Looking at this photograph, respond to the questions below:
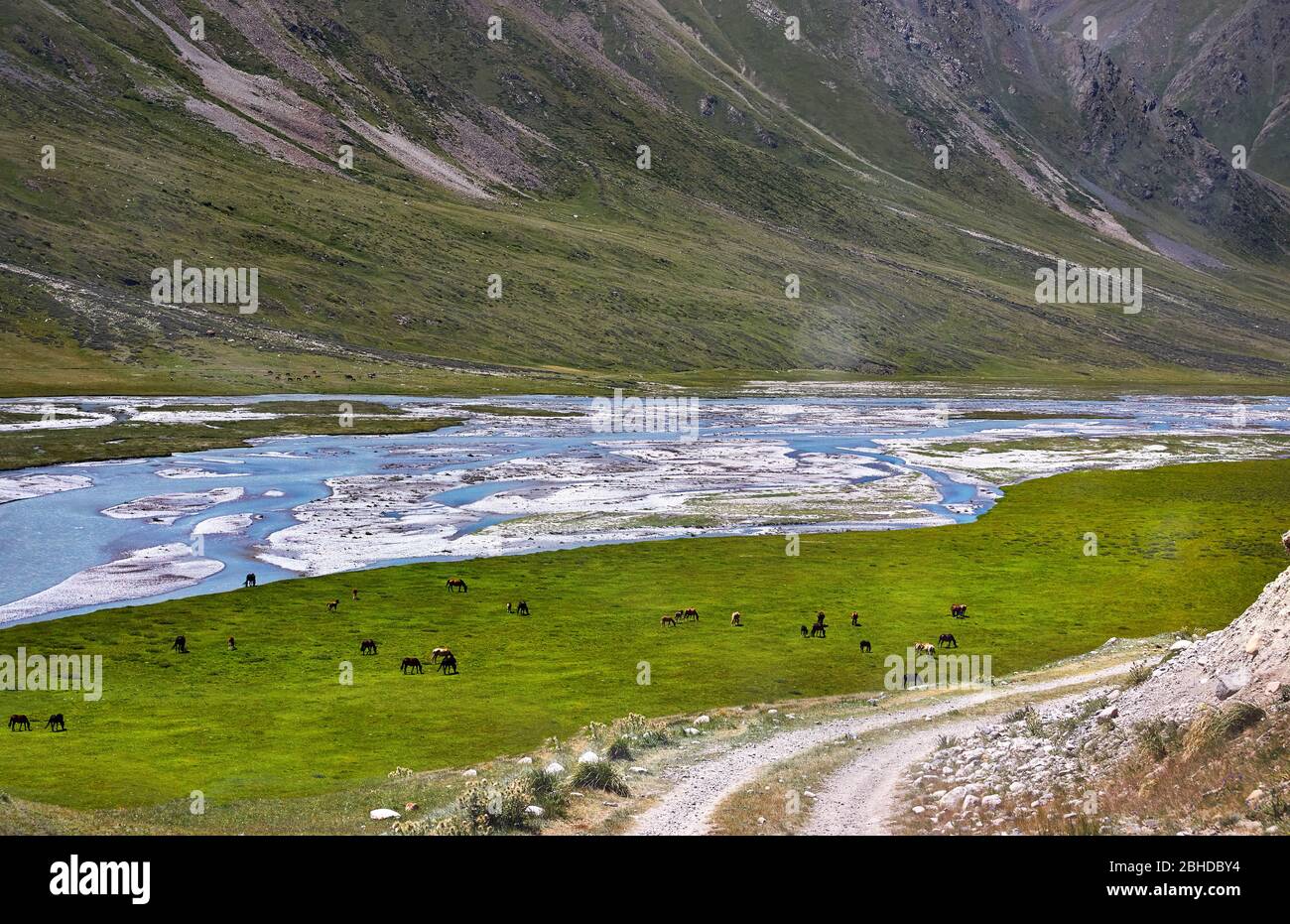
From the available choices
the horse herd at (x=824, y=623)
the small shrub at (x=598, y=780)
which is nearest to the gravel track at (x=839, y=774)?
the small shrub at (x=598, y=780)

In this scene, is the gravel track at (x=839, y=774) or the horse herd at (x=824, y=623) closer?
the gravel track at (x=839, y=774)

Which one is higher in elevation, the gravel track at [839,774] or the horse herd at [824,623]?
the horse herd at [824,623]

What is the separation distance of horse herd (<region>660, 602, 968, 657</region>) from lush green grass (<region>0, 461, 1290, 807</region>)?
0.44 meters

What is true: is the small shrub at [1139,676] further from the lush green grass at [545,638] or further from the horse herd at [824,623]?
the horse herd at [824,623]

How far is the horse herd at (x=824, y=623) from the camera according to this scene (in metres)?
38.1

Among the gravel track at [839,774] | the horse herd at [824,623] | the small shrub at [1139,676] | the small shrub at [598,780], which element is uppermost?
the small shrub at [1139,676]

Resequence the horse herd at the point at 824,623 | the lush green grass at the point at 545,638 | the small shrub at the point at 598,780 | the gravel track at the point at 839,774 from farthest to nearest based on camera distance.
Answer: the horse herd at the point at 824,623 < the lush green grass at the point at 545,638 < the small shrub at the point at 598,780 < the gravel track at the point at 839,774

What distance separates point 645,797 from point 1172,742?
9375mm

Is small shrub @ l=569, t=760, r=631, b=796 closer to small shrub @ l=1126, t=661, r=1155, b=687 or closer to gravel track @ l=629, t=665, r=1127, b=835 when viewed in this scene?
gravel track @ l=629, t=665, r=1127, b=835

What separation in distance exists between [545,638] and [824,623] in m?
9.85

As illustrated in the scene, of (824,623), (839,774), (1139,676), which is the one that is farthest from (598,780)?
(824,623)

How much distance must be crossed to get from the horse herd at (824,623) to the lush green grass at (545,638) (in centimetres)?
44

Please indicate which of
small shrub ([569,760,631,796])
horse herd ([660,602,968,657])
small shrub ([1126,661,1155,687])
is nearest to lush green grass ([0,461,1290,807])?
horse herd ([660,602,968,657])
